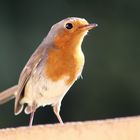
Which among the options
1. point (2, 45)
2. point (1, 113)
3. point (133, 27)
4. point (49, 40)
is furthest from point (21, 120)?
point (49, 40)

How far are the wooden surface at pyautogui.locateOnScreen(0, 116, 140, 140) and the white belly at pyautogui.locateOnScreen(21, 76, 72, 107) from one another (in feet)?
4.59

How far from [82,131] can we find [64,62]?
1.38m

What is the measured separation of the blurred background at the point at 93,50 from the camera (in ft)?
29.5

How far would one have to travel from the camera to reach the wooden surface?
3443 millimetres

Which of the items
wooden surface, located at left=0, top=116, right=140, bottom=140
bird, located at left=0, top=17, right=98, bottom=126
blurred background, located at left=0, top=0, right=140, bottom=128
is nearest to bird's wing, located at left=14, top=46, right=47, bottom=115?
bird, located at left=0, top=17, right=98, bottom=126

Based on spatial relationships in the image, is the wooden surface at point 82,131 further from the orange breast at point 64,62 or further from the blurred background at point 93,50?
the blurred background at point 93,50

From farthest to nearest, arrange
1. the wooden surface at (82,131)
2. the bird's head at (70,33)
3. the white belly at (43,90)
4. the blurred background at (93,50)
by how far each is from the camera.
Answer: the blurred background at (93,50), the white belly at (43,90), the bird's head at (70,33), the wooden surface at (82,131)

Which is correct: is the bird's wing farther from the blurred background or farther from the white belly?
the blurred background

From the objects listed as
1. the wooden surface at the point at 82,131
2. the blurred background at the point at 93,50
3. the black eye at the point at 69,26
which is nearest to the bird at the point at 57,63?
the black eye at the point at 69,26

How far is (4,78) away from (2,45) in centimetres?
31

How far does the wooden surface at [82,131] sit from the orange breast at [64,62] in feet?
4.36

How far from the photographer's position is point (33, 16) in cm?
937

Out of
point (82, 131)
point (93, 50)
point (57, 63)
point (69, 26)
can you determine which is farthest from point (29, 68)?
point (93, 50)

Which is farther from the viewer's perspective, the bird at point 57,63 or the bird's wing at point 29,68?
the bird's wing at point 29,68
